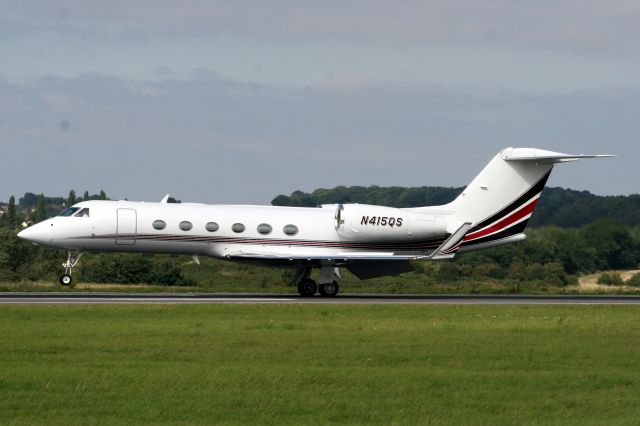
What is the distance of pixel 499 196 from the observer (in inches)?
1487

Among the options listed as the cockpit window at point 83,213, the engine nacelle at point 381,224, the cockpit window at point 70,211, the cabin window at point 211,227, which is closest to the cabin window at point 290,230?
the engine nacelle at point 381,224

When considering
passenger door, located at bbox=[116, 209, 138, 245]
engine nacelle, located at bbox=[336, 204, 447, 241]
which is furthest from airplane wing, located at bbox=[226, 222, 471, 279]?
passenger door, located at bbox=[116, 209, 138, 245]

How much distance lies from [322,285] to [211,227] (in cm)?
411

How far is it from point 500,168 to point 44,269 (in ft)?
83.6

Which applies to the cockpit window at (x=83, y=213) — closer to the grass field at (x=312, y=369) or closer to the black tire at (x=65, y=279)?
the black tire at (x=65, y=279)

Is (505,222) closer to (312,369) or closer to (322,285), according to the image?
(322,285)

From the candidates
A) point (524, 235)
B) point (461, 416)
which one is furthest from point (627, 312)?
point (461, 416)

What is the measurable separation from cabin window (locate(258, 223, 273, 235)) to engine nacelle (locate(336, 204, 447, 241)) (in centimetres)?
228

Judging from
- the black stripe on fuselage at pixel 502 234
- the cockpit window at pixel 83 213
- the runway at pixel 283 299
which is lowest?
the runway at pixel 283 299

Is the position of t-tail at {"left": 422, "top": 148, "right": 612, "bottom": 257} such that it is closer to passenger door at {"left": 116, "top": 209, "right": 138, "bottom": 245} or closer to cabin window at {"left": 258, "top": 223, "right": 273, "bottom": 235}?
cabin window at {"left": 258, "top": 223, "right": 273, "bottom": 235}

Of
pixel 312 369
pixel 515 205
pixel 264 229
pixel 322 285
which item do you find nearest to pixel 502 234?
pixel 515 205

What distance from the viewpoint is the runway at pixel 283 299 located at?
31.9 m

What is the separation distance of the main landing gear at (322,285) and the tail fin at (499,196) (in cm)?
483

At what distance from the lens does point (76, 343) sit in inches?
775
